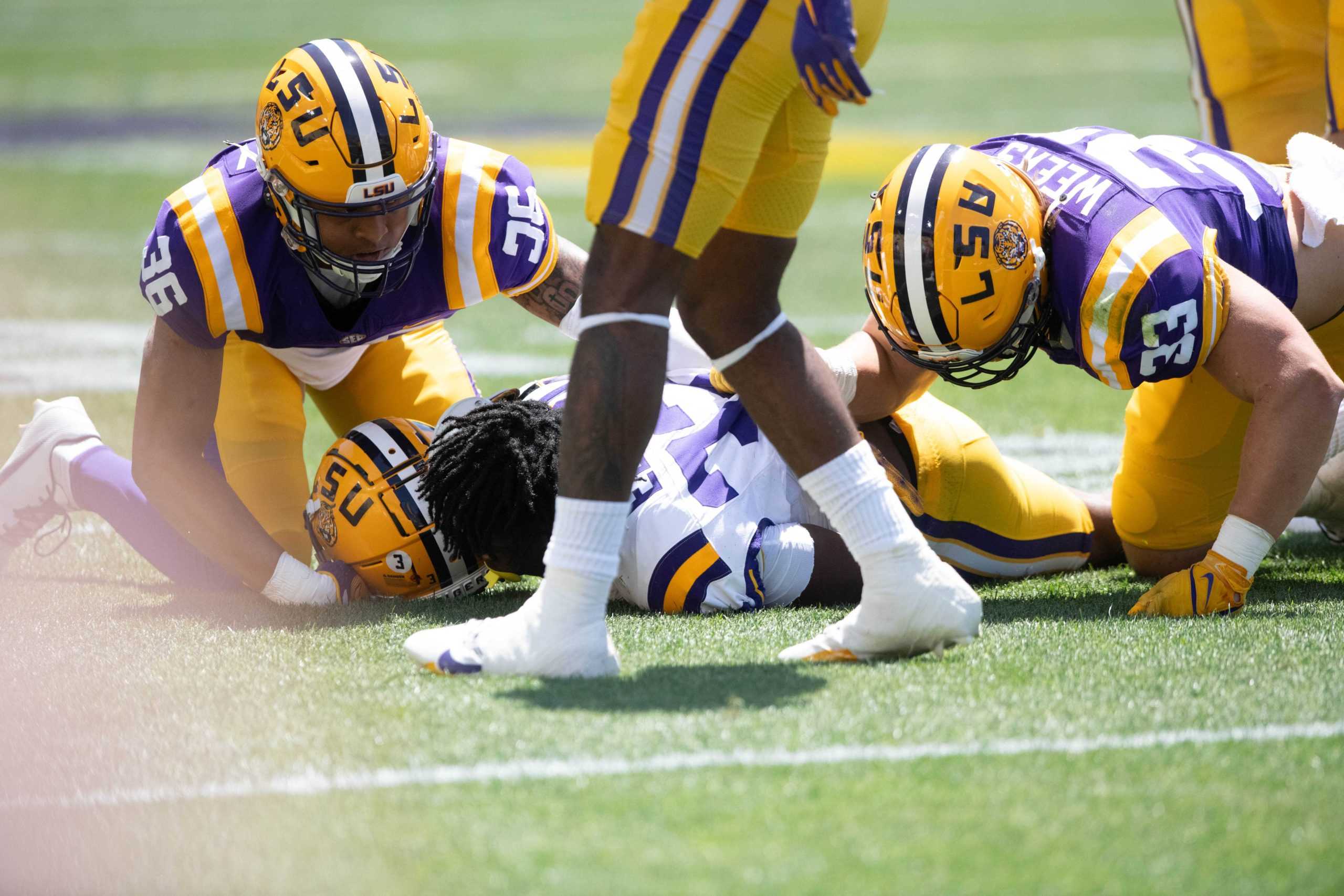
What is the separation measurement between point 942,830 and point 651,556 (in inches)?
53.6

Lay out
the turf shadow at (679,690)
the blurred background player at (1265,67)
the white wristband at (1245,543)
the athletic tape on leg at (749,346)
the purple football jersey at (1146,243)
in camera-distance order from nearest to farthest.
→ the turf shadow at (679,690) < the athletic tape on leg at (749,346) < the purple football jersey at (1146,243) < the white wristband at (1245,543) < the blurred background player at (1265,67)

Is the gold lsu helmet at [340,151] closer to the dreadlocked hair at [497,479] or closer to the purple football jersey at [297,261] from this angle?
the purple football jersey at [297,261]

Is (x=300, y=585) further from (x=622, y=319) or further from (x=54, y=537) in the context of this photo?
(x=622, y=319)

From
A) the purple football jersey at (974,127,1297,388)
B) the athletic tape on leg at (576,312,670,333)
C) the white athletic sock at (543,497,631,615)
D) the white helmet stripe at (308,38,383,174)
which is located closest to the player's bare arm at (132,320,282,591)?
the white helmet stripe at (308,38,383,174)

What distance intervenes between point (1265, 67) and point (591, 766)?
369cm

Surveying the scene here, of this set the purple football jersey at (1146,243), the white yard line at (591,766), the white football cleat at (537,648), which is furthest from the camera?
the purple football jersey at (1146,243)

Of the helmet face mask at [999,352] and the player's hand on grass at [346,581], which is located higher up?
the helmet face mask at [999,352]

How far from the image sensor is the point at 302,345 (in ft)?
12.2

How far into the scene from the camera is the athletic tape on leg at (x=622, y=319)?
8.34 ft

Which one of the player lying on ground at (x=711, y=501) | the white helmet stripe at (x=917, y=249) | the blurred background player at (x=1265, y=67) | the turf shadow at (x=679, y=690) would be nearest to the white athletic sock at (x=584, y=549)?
the turf shadow at (x=679, y=690)

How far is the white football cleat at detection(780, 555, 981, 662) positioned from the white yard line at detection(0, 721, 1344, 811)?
0.46 m

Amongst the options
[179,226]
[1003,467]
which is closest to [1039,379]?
[1003,467]

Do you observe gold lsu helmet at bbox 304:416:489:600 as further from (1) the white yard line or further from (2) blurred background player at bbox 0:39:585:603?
(1) the white yard line

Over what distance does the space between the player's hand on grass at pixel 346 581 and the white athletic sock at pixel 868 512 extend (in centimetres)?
132
